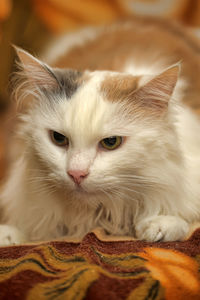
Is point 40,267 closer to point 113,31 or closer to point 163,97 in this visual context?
point 163,97

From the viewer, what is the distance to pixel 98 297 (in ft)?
2.81

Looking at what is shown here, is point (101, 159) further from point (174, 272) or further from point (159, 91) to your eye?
point (174, 272)

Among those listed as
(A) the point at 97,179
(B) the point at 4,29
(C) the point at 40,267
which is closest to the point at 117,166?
(A) the point at 97,179

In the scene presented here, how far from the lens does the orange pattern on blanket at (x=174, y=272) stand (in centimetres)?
93

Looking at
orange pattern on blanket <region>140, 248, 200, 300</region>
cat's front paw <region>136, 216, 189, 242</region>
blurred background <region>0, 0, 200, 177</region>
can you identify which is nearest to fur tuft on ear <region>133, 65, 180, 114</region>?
cat's front paw <region>136, 216, 189, 242</region>

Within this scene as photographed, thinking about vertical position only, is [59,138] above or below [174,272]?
above

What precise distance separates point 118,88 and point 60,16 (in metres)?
1.64

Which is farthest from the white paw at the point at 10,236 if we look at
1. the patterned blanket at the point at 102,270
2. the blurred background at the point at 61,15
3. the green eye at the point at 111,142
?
the blurred background at the point at 61,15

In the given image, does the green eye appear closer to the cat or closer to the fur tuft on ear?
the cat

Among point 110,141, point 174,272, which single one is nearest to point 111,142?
point 110,141

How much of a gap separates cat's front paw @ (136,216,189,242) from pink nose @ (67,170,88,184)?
309 mm

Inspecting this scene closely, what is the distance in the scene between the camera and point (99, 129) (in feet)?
3.93

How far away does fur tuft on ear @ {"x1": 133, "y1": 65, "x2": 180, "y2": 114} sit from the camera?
1.23m

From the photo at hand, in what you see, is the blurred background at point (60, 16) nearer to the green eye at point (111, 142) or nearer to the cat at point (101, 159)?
the cat at point (101, 159)
